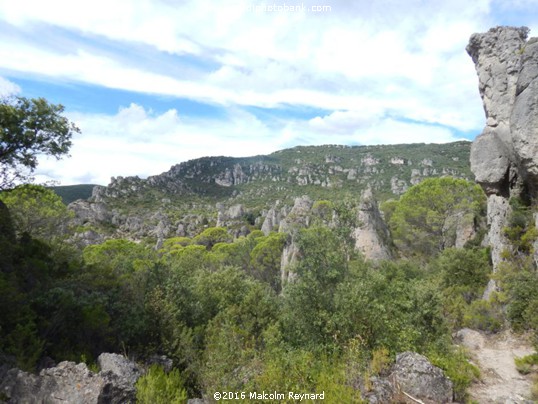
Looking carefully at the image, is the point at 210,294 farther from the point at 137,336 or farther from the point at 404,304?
the point at 404,304

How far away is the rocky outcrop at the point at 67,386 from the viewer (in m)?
6.40

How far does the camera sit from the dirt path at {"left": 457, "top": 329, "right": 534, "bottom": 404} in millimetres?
8852

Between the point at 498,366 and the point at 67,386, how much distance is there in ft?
44.2

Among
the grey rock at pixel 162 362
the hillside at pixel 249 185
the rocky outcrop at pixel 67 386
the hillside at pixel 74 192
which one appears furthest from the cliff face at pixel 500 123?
the hillside at pixel 74 192

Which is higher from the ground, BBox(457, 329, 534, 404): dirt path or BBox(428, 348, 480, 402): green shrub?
BBox(428, 348, 480, 402): green shrub

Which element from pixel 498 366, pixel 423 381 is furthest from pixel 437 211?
pixel 423 381

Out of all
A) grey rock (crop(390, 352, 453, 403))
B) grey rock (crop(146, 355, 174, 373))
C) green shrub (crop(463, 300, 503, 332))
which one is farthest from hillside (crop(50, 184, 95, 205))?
grey rock (crop(390, 352, 453, 403))

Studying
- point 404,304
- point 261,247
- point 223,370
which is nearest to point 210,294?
point 223,370

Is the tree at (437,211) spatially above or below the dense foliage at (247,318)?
above

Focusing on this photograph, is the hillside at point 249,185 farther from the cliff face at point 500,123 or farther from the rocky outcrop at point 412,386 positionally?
the rocky outcrop at point 412,386

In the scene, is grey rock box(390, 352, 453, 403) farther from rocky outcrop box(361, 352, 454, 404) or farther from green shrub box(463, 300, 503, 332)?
green shrub box(463, 300, 503, 332)

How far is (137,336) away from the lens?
10211 mm

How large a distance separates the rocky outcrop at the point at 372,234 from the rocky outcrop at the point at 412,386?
22961 millimetres

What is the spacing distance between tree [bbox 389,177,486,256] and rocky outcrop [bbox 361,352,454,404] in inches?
946
